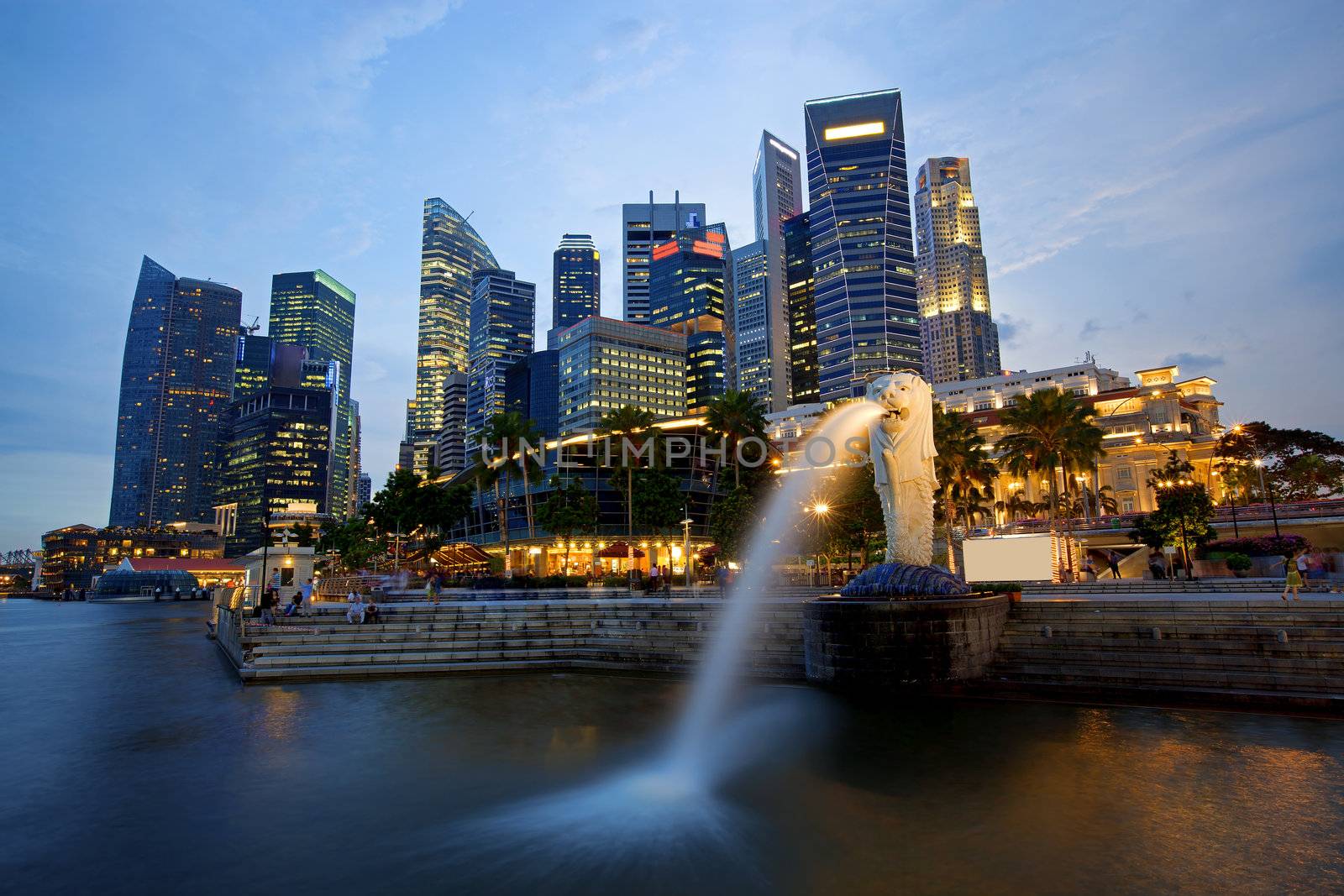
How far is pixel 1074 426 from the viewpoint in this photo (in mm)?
52906

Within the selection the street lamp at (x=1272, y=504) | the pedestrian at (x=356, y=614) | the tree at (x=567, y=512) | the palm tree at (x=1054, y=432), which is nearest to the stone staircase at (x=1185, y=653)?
the pedestrian at (x=356, y=614)

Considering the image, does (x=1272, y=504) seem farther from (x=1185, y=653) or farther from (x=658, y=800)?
(x=658, y=800)

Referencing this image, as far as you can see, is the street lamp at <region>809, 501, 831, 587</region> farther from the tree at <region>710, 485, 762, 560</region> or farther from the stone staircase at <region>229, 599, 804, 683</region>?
the stone staircase at <region>229, 599, 804, 683</region>

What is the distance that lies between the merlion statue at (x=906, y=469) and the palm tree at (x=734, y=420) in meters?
34.1

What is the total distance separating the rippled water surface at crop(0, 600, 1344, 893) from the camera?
25.5ft

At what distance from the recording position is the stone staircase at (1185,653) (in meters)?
15.4

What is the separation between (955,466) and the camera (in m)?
48.2

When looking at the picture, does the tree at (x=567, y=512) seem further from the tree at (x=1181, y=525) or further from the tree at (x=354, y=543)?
the tree at (x=1181, y=525)

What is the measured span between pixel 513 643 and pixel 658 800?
15.1m

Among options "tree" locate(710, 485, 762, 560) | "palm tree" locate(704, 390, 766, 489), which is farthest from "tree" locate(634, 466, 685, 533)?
"tree" locate(710, 485, 762, 560)

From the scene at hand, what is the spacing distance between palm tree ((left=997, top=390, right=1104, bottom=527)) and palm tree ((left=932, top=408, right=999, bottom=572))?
4.52m

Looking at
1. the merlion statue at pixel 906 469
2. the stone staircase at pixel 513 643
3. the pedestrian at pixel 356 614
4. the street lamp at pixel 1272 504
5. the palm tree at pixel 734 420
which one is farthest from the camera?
the palm tree at pixel 734 420

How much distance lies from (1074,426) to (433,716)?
5201cm

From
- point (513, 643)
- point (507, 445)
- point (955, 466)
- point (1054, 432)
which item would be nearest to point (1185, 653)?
point (513, 643)
